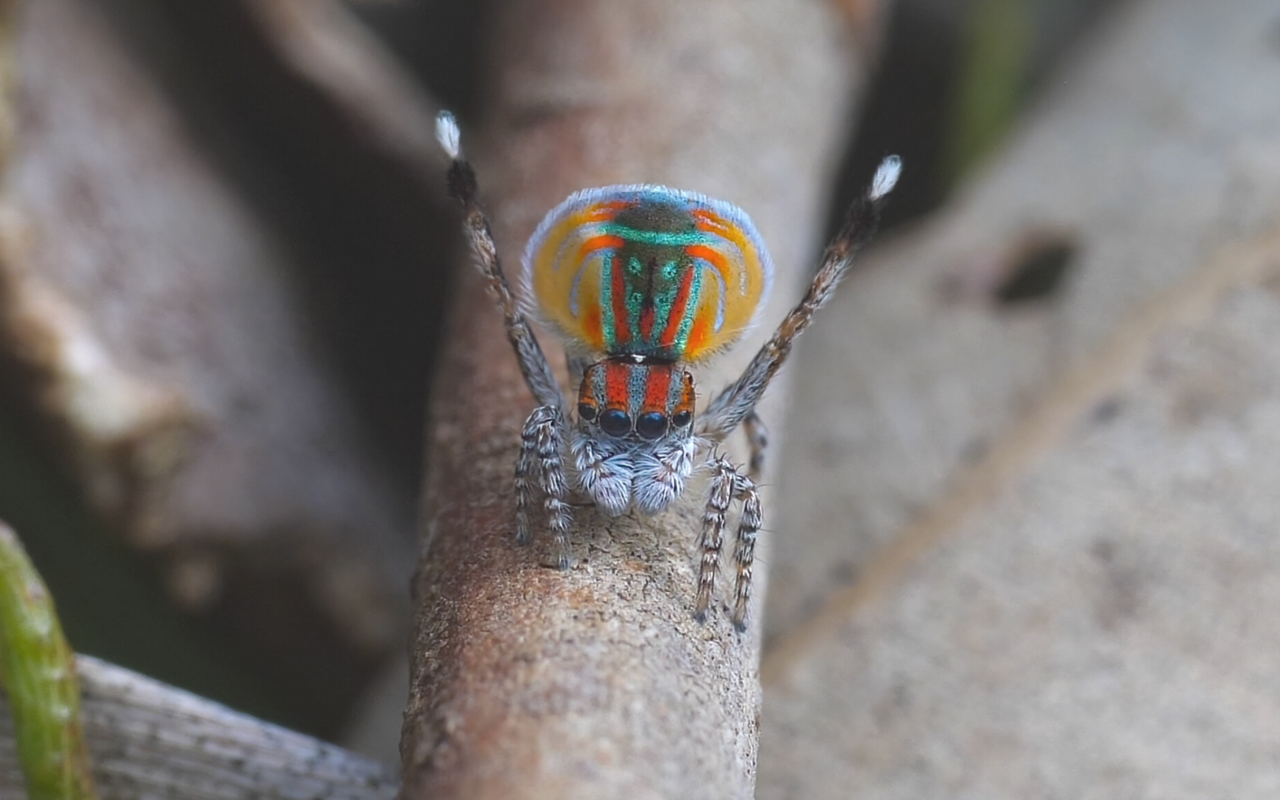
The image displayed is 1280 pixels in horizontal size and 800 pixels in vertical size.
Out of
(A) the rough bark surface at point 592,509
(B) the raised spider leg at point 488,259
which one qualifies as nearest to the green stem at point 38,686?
(A) the rough bark surface at point 592,509

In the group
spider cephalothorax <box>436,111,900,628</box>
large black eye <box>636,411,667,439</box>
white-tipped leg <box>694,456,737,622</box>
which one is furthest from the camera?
large black eye <box>636,411,667,439</box>

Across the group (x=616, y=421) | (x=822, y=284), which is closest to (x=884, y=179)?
(x=822, y=284)

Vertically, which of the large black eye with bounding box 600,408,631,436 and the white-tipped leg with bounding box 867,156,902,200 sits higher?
the white-tipped leg with bounding box 867,156,902,200

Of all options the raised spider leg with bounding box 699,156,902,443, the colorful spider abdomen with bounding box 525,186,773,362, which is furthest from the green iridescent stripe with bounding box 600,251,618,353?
the raised spider leg with bounding box 699,156,902,443

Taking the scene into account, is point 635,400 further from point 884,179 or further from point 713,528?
point 884,179

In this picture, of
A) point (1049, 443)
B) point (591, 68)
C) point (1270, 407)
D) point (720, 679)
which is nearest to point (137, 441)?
point (591, 68)

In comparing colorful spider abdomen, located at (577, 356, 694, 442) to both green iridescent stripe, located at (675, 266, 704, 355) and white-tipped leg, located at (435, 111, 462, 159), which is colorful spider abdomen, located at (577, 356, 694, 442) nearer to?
Answer: green iridescent stripe, located at (675, 266, 704, 355)
